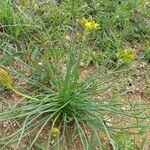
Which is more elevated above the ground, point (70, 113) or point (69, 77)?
point (69, 77)

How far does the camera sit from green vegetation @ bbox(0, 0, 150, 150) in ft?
6.18

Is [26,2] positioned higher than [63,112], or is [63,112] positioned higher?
[26,2]

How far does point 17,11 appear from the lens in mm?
2486

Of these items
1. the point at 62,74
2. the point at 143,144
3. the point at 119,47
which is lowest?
the point at 143,144

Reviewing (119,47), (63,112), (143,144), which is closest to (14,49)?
(63,112)

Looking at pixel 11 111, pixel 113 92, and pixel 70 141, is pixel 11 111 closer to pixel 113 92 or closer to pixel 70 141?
pixel 70 141

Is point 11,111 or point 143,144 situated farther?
point 143,144

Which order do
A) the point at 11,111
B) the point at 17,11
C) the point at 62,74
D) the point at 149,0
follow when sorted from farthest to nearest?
the point at 149,0 → the point at 17,11 → the point at 62,74 → the point at 11,111

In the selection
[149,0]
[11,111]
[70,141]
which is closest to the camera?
[11,111]

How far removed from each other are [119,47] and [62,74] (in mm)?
606

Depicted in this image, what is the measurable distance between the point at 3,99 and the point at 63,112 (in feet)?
1.08

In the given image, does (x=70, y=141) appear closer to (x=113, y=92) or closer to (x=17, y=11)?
(x=113, y=92)

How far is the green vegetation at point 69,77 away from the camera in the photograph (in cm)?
188

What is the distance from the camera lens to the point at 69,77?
1.95 metres
